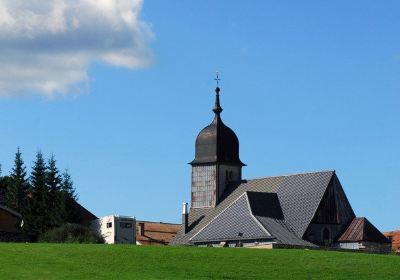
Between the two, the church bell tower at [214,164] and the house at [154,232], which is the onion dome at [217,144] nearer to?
the church bell tower at [214,164]

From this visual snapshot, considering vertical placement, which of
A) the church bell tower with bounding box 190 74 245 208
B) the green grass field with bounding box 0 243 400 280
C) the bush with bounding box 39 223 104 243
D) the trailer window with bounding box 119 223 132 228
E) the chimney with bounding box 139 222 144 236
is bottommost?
the green grass field with bounding box 0 243 400 280

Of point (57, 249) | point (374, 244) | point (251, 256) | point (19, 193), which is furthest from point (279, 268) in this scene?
point (19, 193)

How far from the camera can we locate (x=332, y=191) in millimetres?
87562

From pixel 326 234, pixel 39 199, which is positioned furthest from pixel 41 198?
pixel 326 234

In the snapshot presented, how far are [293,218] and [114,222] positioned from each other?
48.6 ft

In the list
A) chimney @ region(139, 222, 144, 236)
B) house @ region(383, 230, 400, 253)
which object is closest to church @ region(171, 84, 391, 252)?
chimney @ region(139, 222, 144, 236)

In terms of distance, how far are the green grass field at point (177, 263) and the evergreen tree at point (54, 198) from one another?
1428 inches

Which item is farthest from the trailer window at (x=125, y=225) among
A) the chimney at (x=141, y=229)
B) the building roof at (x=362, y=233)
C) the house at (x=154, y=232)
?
the building roof at (x=362, y=233)

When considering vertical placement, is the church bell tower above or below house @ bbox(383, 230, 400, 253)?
above

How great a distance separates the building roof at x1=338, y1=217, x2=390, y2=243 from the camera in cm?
8425

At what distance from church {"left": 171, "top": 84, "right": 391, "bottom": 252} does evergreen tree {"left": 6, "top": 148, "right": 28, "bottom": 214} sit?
1387 centimetres

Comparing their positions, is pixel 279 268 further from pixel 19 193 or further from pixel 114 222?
pixel 19 193

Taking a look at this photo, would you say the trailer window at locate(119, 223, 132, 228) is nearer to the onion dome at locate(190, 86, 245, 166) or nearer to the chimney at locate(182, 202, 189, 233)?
the chimney at locate(182, 202, 189, 233)

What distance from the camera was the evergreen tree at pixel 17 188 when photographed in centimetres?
9531
